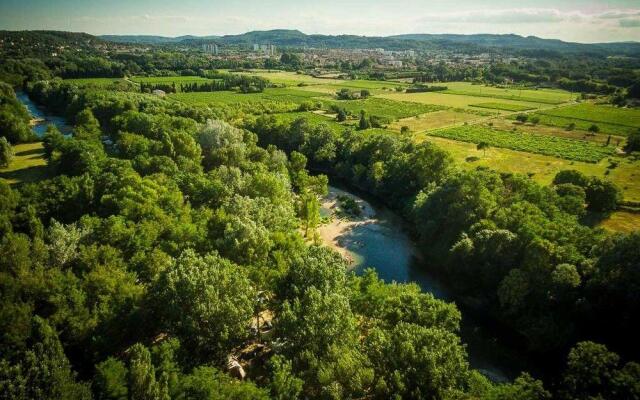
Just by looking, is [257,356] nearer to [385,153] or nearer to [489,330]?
[489,330]

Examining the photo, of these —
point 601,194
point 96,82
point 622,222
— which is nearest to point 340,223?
point 601,194

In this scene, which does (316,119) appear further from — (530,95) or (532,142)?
(530,95)

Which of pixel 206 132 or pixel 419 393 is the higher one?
pixel 206 132

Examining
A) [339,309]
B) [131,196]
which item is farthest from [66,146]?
[339,309]

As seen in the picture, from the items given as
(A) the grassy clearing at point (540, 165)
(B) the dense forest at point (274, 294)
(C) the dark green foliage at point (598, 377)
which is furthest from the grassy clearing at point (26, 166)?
(A) the grassy clearing at point (540, 165)

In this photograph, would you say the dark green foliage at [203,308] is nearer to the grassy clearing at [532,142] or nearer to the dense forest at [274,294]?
the dense forest at [274,294]

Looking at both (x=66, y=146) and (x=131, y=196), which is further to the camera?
(x=66, y=146)

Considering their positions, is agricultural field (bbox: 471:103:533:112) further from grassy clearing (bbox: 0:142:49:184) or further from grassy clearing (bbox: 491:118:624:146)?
grassy clearing (bbox: 0:142:49:184)
